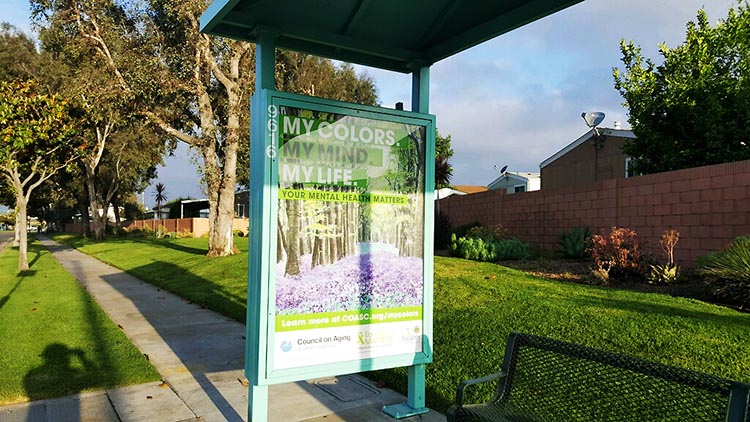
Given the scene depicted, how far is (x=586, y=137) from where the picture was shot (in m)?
26.6

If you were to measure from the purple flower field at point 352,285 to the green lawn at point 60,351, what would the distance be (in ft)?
7.86

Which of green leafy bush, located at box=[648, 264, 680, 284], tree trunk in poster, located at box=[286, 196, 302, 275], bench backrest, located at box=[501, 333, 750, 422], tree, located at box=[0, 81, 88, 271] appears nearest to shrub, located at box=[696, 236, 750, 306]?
green leafy bush, located at box=[648, 264, 680, 284]

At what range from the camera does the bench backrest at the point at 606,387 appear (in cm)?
241

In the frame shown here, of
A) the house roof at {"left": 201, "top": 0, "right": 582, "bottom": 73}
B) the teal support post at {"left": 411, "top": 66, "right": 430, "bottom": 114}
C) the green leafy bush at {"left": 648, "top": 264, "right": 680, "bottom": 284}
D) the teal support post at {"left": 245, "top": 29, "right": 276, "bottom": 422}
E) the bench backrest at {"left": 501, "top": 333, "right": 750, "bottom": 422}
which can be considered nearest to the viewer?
the bench backrest at {"left": 501, "top": 333, "right": 750, "bottom": 422}

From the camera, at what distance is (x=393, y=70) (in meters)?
4.98

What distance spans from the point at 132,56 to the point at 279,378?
1720 centimetres

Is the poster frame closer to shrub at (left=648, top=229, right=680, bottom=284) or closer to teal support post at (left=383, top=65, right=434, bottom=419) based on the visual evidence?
teal support post at (left=383, top=65, right=434, bottom=419)

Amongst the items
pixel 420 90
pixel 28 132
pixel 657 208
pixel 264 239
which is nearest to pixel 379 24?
pixel 420 90

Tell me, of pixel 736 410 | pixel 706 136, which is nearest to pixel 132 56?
pixel 706 136

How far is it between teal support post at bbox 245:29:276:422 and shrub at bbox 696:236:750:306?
6378 mm

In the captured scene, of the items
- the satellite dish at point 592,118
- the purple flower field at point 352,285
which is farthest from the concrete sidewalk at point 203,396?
the satellite dish at point 592,118

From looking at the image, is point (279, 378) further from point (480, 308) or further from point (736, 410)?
point (480, 308)

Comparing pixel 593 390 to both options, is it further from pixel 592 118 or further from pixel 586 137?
pixel 586 137

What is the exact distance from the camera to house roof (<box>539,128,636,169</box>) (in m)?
23.1
